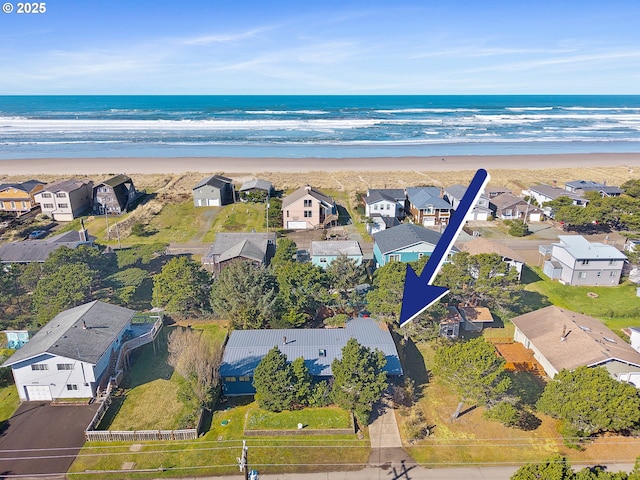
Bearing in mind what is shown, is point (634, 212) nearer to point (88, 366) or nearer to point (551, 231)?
point (551, 231)

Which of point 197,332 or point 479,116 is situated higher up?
point 479,116

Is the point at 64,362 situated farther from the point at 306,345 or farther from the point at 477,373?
the point at 477,373

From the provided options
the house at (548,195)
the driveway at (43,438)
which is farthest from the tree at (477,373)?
the house at (548,195)

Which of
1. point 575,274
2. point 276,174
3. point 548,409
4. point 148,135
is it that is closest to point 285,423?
point 548,409

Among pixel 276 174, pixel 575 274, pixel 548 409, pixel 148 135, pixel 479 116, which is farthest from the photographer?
pixel 479 116

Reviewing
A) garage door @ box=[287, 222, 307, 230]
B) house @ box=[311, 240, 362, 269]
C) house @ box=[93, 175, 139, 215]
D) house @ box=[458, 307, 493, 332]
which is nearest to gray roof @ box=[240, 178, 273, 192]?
garage door @ box=[287, 222, 307, 230]
